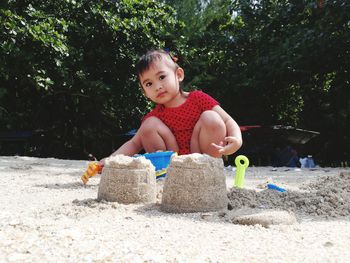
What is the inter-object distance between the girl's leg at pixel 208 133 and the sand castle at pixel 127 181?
732mm

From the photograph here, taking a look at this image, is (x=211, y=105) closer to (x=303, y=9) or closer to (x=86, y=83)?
(x=86, y=83)

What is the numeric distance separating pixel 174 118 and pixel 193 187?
1.07 m

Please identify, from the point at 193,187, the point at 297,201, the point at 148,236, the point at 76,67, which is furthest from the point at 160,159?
the point at 76,67

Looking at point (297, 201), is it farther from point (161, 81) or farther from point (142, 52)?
point (142, 52)

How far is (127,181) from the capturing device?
7.76ft

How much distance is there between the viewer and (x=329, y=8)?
25.7 feet

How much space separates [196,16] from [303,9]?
7.56 ft

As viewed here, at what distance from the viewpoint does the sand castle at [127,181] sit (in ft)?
7.76

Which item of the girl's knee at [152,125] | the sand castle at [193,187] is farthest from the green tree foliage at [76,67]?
the sand castle at [193,187]

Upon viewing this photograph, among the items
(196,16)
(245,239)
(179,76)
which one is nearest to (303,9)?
(196,16)

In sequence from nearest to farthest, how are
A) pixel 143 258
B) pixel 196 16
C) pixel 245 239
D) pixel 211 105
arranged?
1. pixel 143 258
2. pixel 245 239
3. pixel 211 105
4. pixel 196 16

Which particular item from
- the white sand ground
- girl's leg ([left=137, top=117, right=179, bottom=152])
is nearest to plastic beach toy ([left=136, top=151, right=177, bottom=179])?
girl's leg ([left=137, top=117, right=179, bottom=152])

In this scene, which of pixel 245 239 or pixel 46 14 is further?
pixel 46 14

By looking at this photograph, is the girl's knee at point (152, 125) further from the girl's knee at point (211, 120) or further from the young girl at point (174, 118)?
the girl's knee at point (211, 120)
